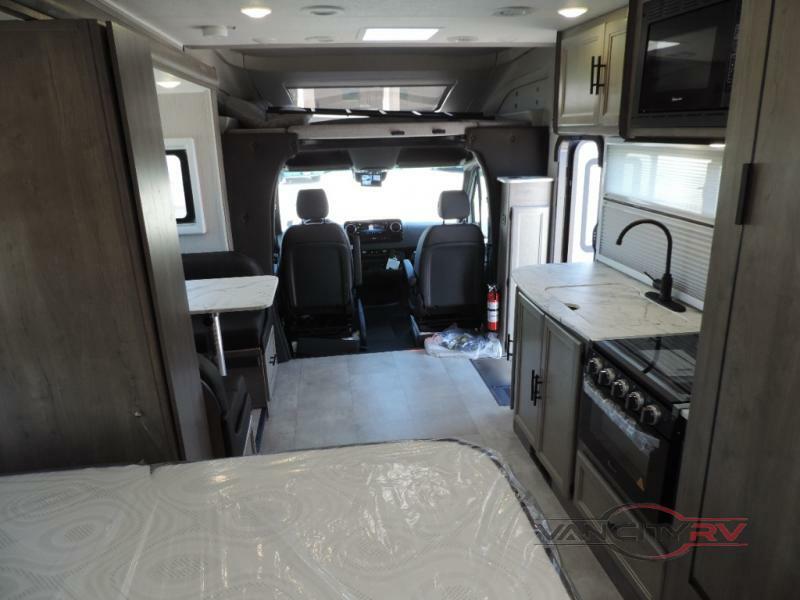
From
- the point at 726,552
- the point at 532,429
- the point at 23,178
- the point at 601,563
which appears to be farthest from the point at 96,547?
the point at 532,429

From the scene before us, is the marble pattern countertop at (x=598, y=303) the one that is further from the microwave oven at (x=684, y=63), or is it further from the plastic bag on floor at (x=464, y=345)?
the plastic bag on floor at (x=464, y=345)

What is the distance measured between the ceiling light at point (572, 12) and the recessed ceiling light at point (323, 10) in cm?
100

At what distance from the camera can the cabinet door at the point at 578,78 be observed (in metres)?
2.67

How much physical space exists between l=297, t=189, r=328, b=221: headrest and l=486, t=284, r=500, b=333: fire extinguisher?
1583 mm

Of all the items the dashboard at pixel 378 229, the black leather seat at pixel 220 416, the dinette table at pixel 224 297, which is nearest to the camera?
the black leather seat at pixel 220 416

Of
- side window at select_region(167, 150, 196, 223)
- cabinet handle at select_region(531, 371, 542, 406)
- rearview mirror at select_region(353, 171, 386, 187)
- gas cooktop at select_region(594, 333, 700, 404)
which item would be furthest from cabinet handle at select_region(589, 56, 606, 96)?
rearview mirror at select_region(353, 171, 386, 187)

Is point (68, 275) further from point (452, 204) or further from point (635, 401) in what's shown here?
point (452, 204)

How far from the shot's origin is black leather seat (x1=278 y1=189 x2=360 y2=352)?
4121 mm

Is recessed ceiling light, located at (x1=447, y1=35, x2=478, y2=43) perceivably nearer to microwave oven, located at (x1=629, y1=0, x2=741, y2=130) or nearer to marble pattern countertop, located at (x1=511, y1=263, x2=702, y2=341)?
microwave oven, located at (x1=629, y1=0, x2=741, y2=130)

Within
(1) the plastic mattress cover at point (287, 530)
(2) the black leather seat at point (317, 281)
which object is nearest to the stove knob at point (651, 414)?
(1) the plastic mattress cover at point (287, 530)

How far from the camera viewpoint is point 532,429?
2703 millimetres

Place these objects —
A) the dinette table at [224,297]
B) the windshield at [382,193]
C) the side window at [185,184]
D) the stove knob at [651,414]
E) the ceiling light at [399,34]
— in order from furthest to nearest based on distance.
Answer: the windshield at [382,193]
the side window at [185,184]
the ceiling light at [399,34]
the dinette table at [224,297]
the stove knob at [651,414]

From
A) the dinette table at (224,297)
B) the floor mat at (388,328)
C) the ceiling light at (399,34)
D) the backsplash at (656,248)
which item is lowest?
the floor mat at (388,328)

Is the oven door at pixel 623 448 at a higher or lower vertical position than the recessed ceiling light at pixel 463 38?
lower
